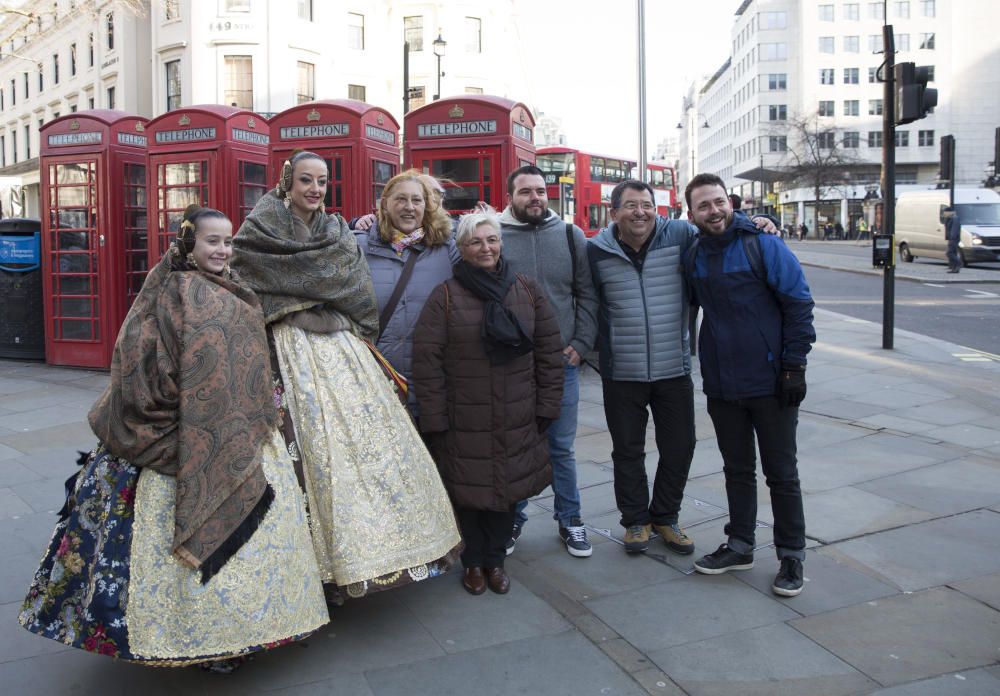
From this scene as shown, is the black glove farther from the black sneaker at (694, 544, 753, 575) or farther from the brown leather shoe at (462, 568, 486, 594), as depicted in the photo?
the brown leather shoe at (462, 568, 486, 594)

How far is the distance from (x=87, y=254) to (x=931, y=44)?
8535 cm

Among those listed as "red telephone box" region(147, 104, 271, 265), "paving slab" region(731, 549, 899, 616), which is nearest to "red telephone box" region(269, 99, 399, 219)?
"red telephone box" region(147, 104, 271, 265)

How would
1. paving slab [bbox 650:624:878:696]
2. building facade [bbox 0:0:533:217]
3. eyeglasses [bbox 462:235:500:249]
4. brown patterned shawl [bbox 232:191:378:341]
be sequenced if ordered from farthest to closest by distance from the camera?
building facade [bbox 0:0:533:217] → eyeglasses [bbox 462:235:500:249] → brown patterned shawl [bbox 232:191:378:341] → paving slab [bbox 650:624:878:696]

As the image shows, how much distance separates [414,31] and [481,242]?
3518cm

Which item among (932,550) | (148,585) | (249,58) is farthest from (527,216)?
(249,58)

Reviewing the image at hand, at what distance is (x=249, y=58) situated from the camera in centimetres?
2912

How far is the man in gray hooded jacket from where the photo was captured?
4438mm

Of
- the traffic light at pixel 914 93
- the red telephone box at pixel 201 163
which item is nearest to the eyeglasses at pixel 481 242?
the red telephone box at pixel 201 163

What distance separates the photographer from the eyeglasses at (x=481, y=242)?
155 inches

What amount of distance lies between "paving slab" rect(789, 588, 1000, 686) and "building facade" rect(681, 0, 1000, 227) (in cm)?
7174

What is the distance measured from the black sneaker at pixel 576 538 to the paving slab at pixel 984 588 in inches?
65.2

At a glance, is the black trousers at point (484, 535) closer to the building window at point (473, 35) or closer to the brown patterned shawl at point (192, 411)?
the brown patterned shawl at point (192, 411)

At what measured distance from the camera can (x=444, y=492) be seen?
387 centimetres

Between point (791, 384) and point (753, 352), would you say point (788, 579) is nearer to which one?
point (791, 384)
